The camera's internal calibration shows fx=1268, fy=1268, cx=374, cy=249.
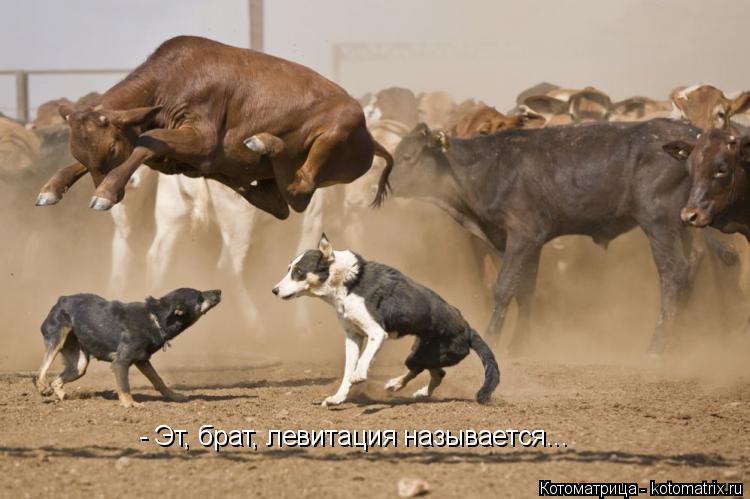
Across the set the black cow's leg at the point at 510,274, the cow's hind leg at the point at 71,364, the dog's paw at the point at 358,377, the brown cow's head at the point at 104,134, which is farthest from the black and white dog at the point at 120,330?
the black cow's leg at the point at 510,274

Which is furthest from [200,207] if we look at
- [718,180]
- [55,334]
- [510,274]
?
[718,180]

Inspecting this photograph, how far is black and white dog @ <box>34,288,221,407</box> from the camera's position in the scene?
333 inches

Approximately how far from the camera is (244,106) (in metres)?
8.80

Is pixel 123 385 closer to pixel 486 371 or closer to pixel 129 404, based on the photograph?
pixel 129 404

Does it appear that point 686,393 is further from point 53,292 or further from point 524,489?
point 53,292

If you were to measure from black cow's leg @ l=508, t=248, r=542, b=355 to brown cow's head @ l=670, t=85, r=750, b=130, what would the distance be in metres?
3.22

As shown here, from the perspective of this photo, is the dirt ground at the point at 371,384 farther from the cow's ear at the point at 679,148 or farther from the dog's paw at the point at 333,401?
the cow's ear at the point at 679,148

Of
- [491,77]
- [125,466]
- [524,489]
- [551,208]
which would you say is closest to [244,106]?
[125,466]

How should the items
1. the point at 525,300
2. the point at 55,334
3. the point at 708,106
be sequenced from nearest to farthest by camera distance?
1. the point at 55,334
2. the point at 525,300
3. the point at 708,106

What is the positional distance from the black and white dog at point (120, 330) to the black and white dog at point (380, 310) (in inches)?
28.7

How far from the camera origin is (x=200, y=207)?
45.0ft

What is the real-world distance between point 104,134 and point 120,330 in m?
1.31

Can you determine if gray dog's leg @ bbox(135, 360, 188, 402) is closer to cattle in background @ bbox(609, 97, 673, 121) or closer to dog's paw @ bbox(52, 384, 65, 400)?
dog's paw @ bbox(52, 384, 65, 400)

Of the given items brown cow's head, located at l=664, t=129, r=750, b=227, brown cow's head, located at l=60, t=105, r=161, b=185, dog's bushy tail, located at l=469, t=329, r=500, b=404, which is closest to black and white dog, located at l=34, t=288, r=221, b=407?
brown cow's head, located at l=60, t=105, r=161, b=185
